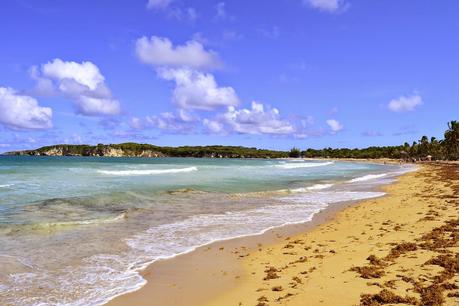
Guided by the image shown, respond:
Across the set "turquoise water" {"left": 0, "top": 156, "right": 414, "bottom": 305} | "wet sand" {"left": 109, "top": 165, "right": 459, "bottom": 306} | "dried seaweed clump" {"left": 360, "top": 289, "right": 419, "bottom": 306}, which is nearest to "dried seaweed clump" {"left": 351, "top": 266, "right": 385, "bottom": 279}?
"wet sand" {"left": 109, "top": 165, "right": 459, "bottom": 306}

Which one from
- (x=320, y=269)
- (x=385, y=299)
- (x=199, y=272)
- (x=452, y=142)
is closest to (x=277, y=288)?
(x=320, y=269)

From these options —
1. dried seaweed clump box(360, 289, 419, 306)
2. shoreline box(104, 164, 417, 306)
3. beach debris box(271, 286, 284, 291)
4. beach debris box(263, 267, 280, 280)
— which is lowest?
shoreline box(104, 164, 417, 306)

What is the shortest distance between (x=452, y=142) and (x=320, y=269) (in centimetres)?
11786

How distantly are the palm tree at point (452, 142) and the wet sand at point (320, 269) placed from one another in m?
103

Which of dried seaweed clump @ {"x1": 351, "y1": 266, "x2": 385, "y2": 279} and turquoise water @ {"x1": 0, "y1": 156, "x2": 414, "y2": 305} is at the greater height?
dried seaweed clump @ {"x1": 351, "y1": 266, "x2": 385, "y2": 279}

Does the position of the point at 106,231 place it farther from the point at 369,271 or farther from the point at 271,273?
the point at 369,271

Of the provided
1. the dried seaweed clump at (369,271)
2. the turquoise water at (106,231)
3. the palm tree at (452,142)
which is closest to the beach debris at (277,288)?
the dried seaweed clump at (369,271)

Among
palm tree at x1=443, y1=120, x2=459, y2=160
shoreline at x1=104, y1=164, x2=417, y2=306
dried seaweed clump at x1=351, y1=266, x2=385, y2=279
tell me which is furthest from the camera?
palm tree at x1=443, y1=120, x2=459, y2=160

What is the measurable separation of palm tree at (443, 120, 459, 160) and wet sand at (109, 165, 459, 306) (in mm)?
103216

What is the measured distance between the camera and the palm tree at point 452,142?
107 m

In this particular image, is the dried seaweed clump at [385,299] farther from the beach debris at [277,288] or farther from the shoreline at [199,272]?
the shoreline at [199,272]

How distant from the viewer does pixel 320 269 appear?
9648mm

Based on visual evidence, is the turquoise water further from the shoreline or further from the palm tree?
the palm tree

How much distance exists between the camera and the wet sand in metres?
7.75
